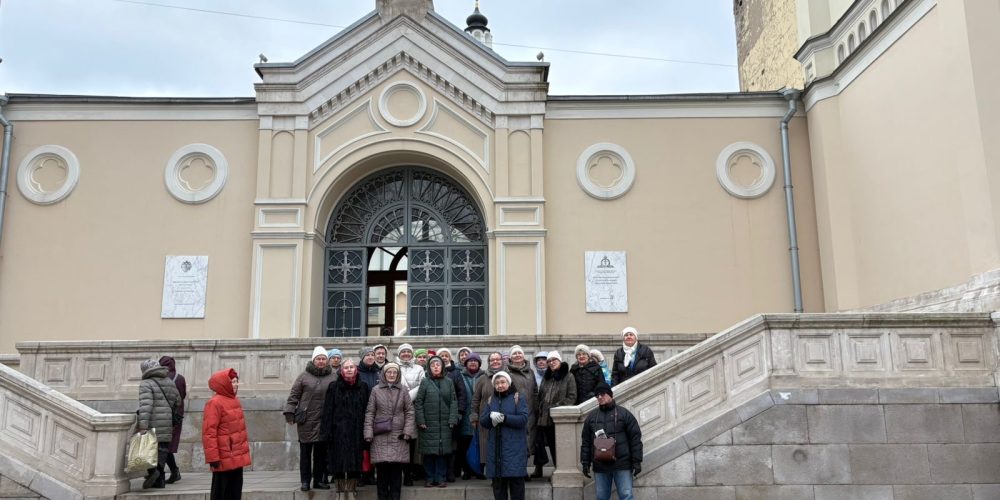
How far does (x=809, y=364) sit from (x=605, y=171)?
8.58 m

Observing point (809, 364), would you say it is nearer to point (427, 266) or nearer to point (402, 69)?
point (427, 266)

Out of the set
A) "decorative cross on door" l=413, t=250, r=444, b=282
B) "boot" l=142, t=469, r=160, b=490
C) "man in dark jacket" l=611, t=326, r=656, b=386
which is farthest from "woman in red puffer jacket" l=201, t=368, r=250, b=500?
"decorative cross on door" l=413, t=250, r=444, b=282

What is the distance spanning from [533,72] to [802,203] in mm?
6155

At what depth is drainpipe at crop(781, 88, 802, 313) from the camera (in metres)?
16.3

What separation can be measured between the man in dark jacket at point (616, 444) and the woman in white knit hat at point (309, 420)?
9.49 ft

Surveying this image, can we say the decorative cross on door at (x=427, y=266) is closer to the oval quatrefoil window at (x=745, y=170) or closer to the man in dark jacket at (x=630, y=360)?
the oval quatrefoil window at (x=745, y=170)

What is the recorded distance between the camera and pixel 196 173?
1709cm

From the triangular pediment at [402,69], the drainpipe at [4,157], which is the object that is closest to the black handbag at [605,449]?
the triangular pediment at [402,69]

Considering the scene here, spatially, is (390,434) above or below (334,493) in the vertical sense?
above

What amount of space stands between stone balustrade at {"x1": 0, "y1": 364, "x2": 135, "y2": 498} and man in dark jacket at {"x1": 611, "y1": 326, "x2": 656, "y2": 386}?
18.4ft

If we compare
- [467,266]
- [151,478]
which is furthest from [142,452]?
[467,266]

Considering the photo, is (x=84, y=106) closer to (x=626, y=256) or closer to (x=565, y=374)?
(x=626, y=256)

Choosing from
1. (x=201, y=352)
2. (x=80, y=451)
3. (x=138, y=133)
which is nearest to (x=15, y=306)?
(x=138, y=133)

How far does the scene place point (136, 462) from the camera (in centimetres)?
876
